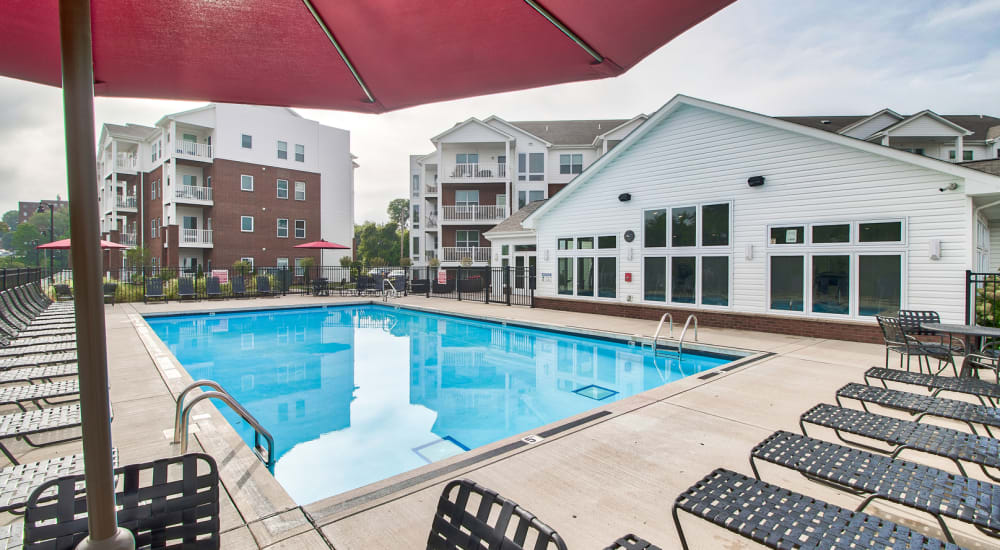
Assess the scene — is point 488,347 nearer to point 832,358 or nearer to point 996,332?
point 832,358

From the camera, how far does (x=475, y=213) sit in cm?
2642

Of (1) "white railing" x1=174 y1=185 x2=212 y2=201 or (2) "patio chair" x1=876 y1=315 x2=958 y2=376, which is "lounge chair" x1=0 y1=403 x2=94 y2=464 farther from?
(1) "white railing" x1=174 y1=185 x2=212 y2=201

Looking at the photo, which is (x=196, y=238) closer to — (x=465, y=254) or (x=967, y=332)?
(x=465, y=254)

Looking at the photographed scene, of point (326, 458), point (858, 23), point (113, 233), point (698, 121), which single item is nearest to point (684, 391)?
point (326, 458)

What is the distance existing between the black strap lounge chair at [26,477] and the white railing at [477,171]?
2494 centimetres

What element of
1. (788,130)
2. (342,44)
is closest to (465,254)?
(788,130)

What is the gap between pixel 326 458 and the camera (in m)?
5.03

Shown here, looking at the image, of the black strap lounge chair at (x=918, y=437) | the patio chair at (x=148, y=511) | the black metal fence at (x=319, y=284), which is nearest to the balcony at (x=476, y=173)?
the black metal fence at (x=319, y=284)

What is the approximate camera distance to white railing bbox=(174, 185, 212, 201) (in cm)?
2562

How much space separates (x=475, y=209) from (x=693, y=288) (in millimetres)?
16824

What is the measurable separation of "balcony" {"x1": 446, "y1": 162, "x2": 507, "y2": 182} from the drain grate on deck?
810 inches

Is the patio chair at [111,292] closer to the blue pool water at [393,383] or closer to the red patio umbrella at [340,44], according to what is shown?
the blue pool water at [393,383]

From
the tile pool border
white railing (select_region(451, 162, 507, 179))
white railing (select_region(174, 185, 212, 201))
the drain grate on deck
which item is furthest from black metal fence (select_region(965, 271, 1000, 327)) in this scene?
white railing (select_region(174, 185, 212, 201))

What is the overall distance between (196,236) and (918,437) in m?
31.4
